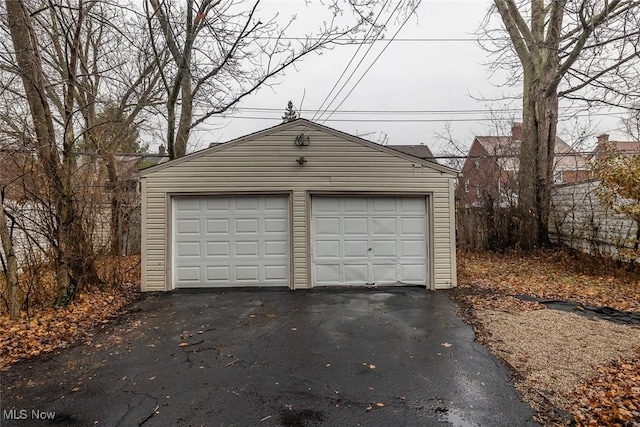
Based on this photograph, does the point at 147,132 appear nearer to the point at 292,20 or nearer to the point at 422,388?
the point at 292,20

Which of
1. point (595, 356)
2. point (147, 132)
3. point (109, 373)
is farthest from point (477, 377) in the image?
point (147, 132)

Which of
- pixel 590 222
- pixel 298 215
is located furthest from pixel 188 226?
pixel 590 222

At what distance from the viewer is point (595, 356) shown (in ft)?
12.4

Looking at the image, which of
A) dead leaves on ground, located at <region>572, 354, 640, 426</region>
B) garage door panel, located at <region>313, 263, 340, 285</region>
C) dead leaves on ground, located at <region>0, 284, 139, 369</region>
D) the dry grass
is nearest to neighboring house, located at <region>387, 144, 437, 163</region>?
garage door panel, located at <region>313, 263, 340, 285</region>

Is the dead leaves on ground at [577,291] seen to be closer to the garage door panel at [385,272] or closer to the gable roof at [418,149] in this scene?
the garage door panel at [385,272]

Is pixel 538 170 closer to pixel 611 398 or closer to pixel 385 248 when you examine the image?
pixel 385 248

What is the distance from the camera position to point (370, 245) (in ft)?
24.6

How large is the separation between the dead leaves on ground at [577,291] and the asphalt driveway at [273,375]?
2.04 ft

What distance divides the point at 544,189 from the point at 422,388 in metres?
9.64

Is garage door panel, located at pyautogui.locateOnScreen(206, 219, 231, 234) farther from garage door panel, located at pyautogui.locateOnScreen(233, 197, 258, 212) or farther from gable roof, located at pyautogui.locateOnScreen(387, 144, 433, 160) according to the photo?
gable roof, located at pyautogui.locateOnScreen(387, 144, 433, 160)
